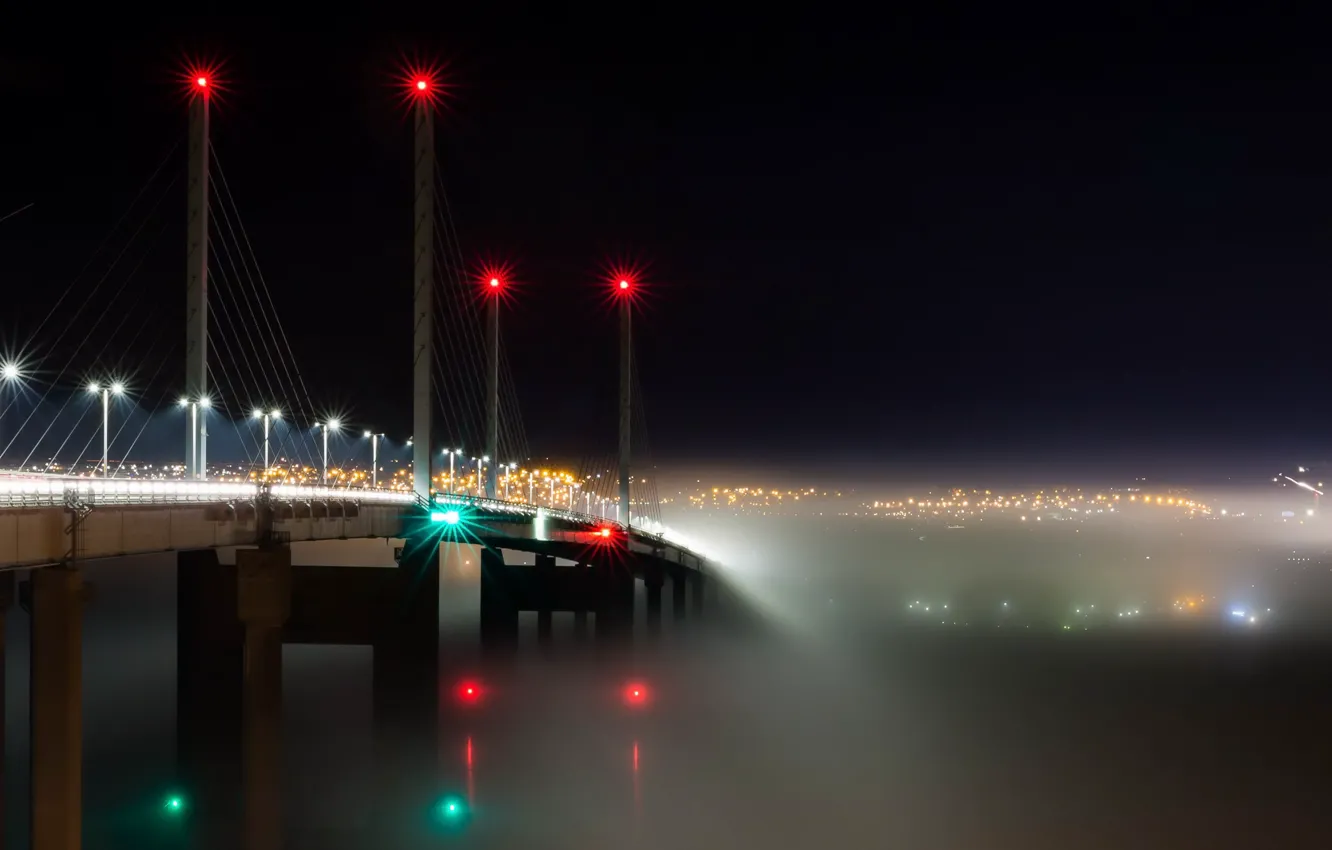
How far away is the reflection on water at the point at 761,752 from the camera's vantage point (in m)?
36.3

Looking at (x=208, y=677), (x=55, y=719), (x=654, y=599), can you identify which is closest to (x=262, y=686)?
(x=208, y=677)

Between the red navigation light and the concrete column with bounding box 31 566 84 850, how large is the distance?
3845 cm

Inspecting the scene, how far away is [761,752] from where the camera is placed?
48.2m

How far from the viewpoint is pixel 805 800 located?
1583 inches

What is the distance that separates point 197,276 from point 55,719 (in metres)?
18.5

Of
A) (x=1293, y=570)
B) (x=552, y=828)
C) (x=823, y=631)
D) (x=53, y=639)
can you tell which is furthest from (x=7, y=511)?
(x=1293, y=570)

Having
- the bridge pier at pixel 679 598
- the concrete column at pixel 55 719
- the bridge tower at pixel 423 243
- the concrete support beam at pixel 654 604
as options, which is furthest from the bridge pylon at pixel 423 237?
the bridge pier at pixel 679 598

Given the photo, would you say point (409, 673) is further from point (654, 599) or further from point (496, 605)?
point (654, 599)

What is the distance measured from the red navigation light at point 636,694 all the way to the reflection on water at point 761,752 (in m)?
0.40

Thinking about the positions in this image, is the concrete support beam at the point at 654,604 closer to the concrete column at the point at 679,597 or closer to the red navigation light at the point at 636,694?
the concrete column at the point at 679,597

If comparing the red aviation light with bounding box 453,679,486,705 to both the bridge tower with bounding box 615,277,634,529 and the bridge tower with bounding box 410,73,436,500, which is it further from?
the bridge tower with bounding box 615,277,634,529

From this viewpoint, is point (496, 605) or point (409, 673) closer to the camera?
point (409, 673)

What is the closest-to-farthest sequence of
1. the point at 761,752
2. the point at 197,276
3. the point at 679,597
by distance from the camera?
the point at 197,276
the point at 761,752
the point at 679,597

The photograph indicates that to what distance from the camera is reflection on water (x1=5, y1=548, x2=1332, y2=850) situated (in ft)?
119
